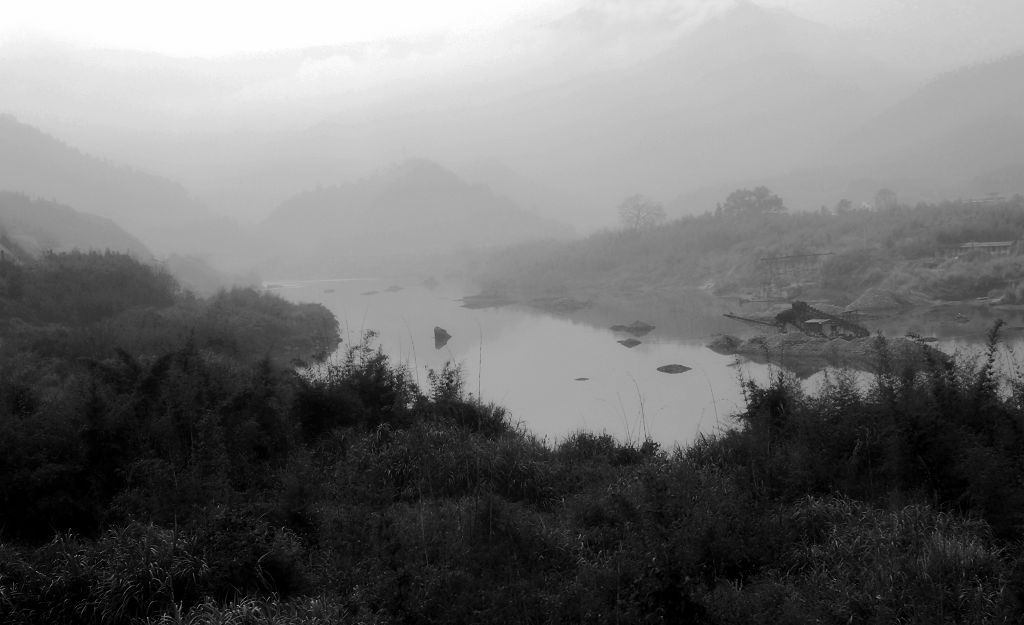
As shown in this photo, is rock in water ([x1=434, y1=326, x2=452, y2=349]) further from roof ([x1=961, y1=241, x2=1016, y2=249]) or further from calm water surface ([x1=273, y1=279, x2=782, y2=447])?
roof ([x1=961, y1=241, x2=1016, y2=249])

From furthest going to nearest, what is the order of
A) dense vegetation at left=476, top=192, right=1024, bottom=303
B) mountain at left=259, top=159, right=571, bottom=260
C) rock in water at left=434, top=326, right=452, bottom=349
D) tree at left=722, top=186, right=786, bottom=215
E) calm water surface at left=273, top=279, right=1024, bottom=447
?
mountain at left=259, top=159, right=571, bottom=260, tree at left=722, top=186, right=786, bottom=215, dense vegetation at left=476, top=192, right=1024, bottom=303, rock in water at left=434, top=326, right=452, bottom=349, calm water surface at left=273, top=279, right=1024, bottom=447

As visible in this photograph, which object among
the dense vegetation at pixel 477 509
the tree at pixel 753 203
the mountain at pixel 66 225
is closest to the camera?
the dense vegetation at pixel 477 509

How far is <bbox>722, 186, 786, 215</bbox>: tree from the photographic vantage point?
65375mm

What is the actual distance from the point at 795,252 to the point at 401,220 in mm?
89075

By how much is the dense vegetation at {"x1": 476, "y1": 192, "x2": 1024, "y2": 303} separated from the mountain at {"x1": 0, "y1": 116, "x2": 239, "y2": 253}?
180ft

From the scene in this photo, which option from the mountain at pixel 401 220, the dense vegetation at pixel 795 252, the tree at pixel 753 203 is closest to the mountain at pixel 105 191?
the mountain at pixel 401 220

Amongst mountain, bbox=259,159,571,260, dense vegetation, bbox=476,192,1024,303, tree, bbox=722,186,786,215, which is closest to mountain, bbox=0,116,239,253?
mountain, bbox=259,159,571,260

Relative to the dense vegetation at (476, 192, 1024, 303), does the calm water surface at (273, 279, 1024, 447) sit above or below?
below

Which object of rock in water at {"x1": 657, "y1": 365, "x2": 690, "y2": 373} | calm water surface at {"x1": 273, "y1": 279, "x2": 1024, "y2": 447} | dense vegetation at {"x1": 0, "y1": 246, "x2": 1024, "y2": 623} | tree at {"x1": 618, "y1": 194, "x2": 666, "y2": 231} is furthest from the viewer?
tree at {"x1": 618, "y1": 194, "x2": 666, "y2": 231}

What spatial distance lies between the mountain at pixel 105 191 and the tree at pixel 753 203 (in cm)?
6925

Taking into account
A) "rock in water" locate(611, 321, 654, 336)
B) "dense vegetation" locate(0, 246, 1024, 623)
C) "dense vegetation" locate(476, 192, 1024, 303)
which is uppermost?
"dense vegetation" locate(476, 192, 1024, 303)

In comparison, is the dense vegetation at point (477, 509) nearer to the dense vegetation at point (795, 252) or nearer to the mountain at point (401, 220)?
the dense vegetation at point (795, 252)

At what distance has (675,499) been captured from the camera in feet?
21.0

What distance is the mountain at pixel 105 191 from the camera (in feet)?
277
